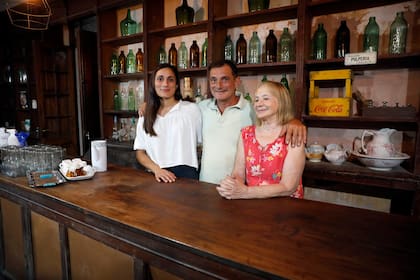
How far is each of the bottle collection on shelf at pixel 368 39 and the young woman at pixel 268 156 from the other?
1161 mm

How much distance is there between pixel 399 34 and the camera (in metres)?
2.04

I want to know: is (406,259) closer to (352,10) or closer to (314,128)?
(314,128)

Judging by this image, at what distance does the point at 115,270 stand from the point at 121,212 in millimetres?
219

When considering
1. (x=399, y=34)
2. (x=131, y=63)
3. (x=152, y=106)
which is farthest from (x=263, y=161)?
(x=131, y=63)

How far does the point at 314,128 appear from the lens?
8.42 ft

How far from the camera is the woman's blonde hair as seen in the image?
139 centimetres

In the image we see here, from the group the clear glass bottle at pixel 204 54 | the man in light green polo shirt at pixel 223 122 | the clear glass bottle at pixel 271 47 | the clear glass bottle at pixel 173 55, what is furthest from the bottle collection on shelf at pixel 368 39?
the clear glass bottle at pixel 173 55

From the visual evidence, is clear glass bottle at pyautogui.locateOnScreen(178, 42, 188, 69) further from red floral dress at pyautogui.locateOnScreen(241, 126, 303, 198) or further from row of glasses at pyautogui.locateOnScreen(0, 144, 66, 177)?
red floral dress at pyautogui.locateOnScreen(241, 126, 303, 198)

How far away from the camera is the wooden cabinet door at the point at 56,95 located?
398 cm

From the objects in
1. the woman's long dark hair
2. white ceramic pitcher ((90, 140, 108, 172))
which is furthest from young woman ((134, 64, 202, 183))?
white ceramic pitcher ((90, 140, 108, 172))

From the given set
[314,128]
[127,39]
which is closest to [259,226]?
[314,128]

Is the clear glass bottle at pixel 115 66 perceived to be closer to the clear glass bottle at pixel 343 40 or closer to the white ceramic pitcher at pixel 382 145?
the clear glass bottle at pixel 343 40

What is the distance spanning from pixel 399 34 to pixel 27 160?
2.54m

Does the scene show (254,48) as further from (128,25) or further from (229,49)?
(128,25)
